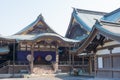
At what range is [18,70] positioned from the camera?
29453 millimetres

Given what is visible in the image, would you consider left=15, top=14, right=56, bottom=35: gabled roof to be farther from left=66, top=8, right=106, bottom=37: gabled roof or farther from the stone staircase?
the stone staircase

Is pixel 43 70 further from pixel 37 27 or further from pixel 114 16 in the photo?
pixel 114 16

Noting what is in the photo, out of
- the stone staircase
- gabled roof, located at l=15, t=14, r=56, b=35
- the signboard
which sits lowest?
the stone staircase

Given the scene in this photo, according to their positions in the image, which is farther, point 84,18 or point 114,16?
point 84,18

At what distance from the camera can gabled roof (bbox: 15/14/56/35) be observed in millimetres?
33312

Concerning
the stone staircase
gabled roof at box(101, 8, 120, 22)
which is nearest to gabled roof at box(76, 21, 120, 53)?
gabled roof at box(101, 8, 120, 22)

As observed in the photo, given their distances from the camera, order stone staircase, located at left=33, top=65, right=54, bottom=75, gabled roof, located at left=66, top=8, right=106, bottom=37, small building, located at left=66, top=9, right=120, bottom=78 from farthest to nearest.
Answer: gabled roof, located at left=66, top=8, right=106, bottom=37 → stone staircase, located at left=33, top=65, right=54, bottom=75 → small building, located at left=66, top=9, right=120, bottom=78

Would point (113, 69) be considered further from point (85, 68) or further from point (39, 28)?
point (39, 28)

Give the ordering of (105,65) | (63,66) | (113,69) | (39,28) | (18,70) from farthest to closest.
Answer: (39,28) < (63,66) < (18,70) < (105,65) < (113,69)

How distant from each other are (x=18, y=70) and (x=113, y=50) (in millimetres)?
19414

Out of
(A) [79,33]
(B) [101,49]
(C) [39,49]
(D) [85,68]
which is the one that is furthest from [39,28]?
(B) [101,49]

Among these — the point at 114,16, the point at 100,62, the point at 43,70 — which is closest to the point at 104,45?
the point at 100,62

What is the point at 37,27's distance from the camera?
34.0m

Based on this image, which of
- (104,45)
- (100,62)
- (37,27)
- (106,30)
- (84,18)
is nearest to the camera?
(106,30)
